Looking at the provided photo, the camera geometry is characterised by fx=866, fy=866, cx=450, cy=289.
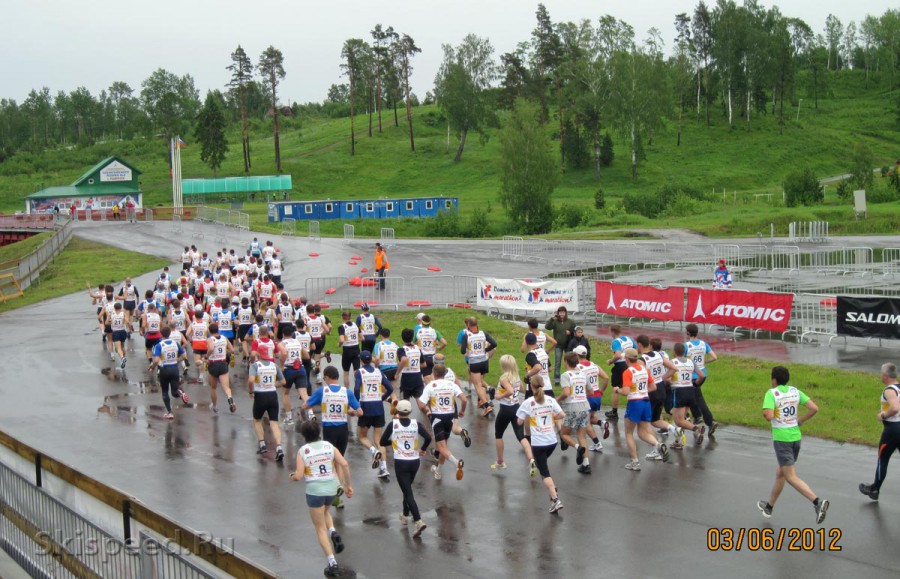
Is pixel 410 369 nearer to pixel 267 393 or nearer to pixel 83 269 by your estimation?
pixel 267 393

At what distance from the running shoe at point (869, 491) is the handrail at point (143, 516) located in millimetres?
8403

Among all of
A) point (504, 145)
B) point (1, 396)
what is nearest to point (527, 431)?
point (1, 396)

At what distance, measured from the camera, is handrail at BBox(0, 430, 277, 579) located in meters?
7.27

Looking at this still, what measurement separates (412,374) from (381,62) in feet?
340

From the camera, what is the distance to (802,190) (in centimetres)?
6744

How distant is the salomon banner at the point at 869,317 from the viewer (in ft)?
71.1

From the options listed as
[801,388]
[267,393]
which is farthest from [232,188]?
[267,393]

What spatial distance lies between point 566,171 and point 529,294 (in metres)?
66.8

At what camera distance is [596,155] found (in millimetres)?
90188

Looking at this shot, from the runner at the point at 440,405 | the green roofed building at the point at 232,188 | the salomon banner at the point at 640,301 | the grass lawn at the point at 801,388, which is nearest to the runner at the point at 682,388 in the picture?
the grass lawn at the point at 801,388

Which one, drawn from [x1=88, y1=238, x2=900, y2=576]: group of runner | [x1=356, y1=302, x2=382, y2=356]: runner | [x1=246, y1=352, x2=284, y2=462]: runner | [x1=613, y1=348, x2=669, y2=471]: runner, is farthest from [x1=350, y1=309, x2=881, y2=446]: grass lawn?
[x1=246, y1=352, x2=284, y2=462]: runner

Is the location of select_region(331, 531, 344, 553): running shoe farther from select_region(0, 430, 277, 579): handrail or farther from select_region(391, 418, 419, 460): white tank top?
select_region(0, 430, 277, 579): handrail

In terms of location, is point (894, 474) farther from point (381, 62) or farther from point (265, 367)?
point (381, 62)
